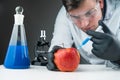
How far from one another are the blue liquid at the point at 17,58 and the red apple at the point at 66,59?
0.12 metres

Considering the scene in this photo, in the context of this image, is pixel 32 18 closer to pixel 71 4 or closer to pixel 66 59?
pixel 71 4

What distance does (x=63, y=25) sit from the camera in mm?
1391

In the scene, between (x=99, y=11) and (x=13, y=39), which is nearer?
(x=13, y=39)

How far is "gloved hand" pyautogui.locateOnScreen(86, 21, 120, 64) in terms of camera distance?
0.88m

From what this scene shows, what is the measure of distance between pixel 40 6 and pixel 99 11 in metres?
0.32

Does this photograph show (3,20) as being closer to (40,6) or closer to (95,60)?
(40,6)

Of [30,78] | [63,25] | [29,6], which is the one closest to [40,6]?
[29,6]

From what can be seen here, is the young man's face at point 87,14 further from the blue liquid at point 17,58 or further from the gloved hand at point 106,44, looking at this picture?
the blue liquid at point 17,58

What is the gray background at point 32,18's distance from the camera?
1.35 m

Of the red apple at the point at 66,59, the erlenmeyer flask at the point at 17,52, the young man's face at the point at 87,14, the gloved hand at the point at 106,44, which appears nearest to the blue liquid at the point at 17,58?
the erlenmeyer flask at the point at 17,52

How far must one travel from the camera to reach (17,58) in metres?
0.88

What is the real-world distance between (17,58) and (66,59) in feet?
0.60

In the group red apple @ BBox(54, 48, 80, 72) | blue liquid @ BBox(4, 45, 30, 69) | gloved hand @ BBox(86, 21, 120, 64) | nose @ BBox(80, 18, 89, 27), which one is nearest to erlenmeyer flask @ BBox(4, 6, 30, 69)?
blue liquid @ BBox(4, 45, 30, 69)

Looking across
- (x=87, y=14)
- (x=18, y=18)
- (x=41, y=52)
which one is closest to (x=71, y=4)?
(x=87, y=14)
